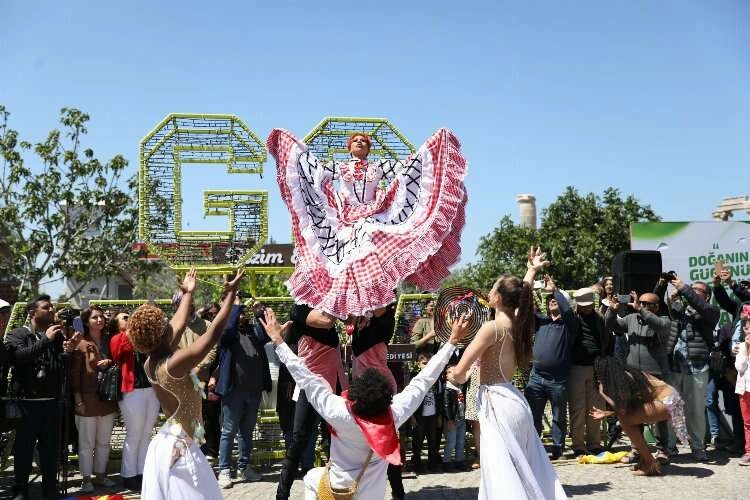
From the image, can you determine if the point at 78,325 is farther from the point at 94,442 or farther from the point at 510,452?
the point at 510,452

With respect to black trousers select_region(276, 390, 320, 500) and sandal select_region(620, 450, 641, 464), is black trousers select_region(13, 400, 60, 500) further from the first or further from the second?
sandal select_region(620, 450, 641, 464)

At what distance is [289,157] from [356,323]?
1.35m

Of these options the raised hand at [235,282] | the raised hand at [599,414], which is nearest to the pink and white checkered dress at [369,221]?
the raised hand at [235,282]

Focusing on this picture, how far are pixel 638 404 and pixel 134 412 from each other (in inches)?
194

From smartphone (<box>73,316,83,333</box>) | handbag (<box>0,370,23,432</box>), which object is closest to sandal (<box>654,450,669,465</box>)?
smartphone (<box>73,316,83,333</box>)

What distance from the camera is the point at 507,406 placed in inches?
207

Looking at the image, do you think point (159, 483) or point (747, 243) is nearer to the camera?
point (159, 483)

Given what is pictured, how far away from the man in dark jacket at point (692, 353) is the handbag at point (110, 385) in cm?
589

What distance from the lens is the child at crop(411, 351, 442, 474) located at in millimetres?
8281

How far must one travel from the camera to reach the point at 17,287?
67.9 feet

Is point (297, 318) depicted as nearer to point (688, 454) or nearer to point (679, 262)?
point (688, 454)

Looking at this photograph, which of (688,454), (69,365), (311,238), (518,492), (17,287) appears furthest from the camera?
(17,287)

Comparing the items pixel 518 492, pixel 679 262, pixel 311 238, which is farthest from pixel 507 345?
pixel 679 262

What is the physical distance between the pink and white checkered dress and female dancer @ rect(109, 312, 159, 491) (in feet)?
8.14
